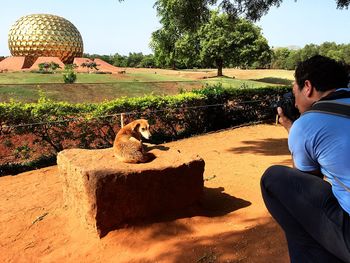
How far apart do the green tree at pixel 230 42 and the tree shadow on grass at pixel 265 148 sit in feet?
87.5

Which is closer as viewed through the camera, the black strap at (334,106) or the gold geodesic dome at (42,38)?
the black strap at (334,106)

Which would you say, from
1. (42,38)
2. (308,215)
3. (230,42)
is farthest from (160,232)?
(42,38)

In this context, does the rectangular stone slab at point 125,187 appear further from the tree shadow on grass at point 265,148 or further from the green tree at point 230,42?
the green tree at point 230,42

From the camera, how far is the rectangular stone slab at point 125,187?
166 inches

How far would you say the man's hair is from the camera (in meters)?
2.19

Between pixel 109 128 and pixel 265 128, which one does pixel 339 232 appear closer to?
pixel 109 128

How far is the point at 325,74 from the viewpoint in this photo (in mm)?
2186

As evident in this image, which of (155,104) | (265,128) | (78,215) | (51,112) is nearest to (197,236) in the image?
(78,215)

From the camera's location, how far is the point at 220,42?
3516 cm

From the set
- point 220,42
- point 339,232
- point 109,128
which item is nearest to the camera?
point 339,232

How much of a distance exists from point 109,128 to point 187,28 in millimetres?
4638

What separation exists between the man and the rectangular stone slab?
221 cm

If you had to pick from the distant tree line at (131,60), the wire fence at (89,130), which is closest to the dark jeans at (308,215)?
the wire fence at (89,130)

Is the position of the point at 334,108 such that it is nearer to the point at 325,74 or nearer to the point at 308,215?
the point at 325,74
